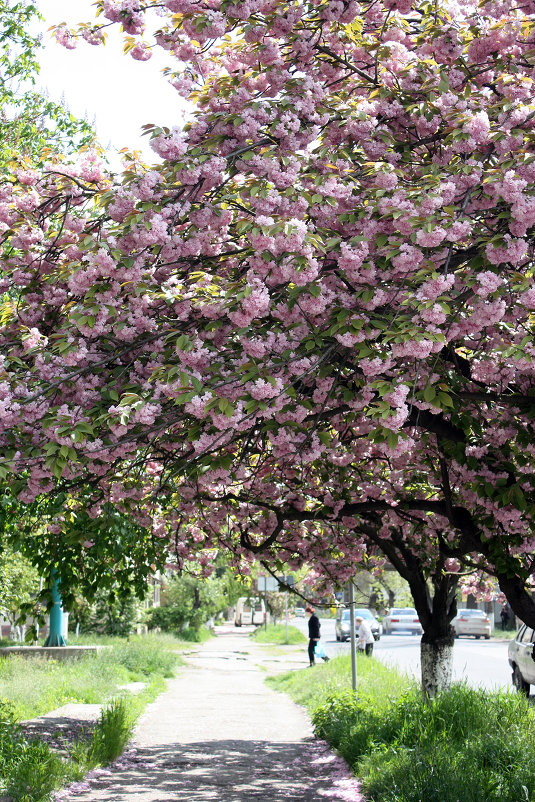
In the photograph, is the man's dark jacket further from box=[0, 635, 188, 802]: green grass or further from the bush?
the bush

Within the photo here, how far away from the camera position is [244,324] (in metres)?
4.59

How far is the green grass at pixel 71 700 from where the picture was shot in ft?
24.1

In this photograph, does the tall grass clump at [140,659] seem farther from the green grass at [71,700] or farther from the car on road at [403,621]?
the car on road at [403,621]

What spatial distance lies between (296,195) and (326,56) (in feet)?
6.49

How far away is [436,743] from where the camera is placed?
748 cm

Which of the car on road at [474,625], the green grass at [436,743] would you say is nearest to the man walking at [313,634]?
the green grass at [436,743]

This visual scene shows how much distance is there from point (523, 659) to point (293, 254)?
13.0m

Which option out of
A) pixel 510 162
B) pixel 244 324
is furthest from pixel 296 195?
pixel 510 162

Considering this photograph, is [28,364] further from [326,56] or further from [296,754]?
[296,754]

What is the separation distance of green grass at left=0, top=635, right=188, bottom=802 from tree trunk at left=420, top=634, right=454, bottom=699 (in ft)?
12.9

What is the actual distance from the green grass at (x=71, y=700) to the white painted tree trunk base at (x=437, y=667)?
12.9 ft

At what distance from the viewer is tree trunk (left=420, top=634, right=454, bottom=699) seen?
10312 mm

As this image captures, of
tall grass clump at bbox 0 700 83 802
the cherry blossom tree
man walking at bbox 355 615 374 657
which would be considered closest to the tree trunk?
the cherry blossom tree

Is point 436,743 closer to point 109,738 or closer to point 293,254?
point 109,738
